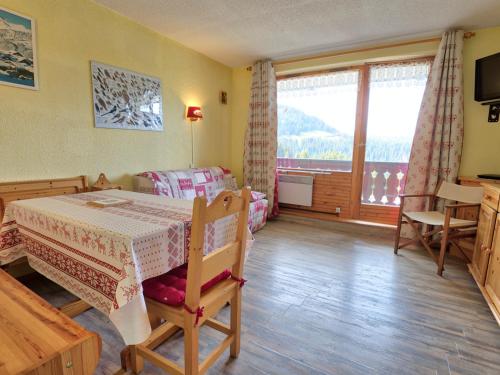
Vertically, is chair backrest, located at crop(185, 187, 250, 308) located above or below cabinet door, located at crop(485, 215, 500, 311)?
above

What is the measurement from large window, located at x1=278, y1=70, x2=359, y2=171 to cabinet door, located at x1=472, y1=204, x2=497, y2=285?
1.75 meters

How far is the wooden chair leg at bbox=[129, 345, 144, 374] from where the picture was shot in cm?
135

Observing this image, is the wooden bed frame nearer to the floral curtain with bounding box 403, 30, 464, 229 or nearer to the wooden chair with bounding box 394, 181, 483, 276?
the wooden chair with bounding box 394, 181, 483, 276

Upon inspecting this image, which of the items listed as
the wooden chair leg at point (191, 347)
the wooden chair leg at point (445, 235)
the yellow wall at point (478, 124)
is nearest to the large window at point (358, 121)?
the yellow wall at point (478, 124)

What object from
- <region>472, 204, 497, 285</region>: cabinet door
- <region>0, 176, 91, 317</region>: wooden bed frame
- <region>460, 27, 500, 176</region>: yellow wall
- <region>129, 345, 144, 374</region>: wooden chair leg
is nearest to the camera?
<region>129, 345, 144, 374</region>: wooden chair leg

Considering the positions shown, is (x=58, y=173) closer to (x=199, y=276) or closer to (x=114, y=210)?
(x=114, y=210)

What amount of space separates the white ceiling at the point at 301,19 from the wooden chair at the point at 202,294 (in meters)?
2.17

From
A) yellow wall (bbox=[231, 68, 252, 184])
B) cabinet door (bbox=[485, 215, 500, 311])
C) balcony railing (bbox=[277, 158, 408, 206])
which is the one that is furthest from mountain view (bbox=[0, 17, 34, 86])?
cabinet door (bbox=[485, 215, 500, 311])

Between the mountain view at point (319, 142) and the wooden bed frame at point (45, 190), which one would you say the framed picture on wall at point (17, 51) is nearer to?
the wooden bed frame at point (45, 190)

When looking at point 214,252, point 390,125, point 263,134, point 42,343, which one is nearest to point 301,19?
point 263,134

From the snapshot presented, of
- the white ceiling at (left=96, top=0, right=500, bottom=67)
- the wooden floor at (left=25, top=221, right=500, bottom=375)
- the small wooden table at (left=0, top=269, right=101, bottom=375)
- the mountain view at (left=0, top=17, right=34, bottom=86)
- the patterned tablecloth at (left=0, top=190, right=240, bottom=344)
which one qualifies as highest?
the white ceiling at (left=96, top=0, right=500, bottom=67)

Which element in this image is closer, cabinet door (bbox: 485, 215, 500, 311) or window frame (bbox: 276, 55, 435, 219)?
cabinet door (bbox: 485, 215, 500, 311)

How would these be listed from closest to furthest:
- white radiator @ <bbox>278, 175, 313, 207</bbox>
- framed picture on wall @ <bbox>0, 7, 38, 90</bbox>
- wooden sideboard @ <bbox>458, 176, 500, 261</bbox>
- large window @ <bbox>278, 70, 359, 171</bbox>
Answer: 1. framed picture on wall @ <bbox>0, 7, 38, 90</bbox>
2. wooden sideboard @ <bbox>458, 176, 500, 261</bbox>
3. large window @ <bbox>278, 70, 359, 171</bbox>
4. white radiator @ <bbox>278, 175, 313, 207</bbox>

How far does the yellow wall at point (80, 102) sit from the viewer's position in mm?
2121
